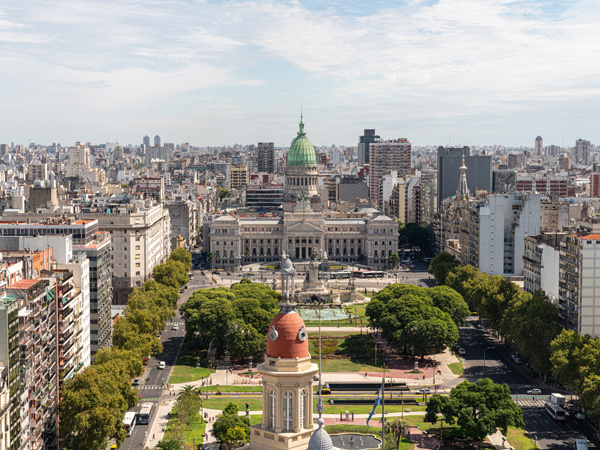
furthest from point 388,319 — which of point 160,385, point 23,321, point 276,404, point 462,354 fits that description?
point 276,404

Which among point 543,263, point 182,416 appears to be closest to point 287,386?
point 182,416

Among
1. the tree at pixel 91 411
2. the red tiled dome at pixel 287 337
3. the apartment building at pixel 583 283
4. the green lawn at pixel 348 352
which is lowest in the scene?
the green lawn at pixel 348 352

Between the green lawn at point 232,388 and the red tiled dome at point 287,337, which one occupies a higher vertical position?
the red tiled dome at point 287,337

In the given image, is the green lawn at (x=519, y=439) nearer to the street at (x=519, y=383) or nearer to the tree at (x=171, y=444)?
the street at (x=519, y=383)

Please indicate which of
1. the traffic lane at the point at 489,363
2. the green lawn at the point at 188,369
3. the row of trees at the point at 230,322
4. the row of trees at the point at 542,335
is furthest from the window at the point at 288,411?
the row of trees at the point at 230,322

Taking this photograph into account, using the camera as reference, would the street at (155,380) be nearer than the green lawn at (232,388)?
Yes

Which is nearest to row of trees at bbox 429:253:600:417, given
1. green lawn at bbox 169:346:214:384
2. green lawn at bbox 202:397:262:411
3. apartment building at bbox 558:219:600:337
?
apartment building at bbox 558:219:600:337
